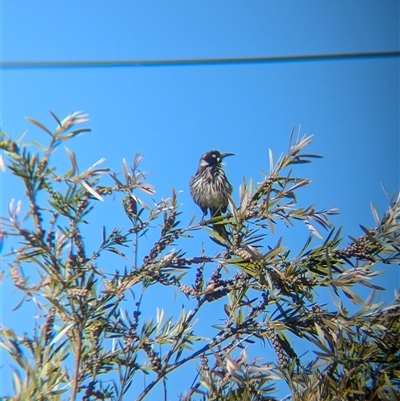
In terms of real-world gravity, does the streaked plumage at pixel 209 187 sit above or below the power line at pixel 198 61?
above

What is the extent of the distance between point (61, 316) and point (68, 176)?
1.03ft

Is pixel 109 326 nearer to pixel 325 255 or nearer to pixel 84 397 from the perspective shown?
pixel 84 397

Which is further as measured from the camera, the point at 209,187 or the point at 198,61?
the point at 209,187

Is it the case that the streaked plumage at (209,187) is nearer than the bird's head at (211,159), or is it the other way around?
the bird's head at (211,159)

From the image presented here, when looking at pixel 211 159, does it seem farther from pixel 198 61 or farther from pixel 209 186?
pixel 198 61

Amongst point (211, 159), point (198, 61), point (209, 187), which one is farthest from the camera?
point (209, 187)

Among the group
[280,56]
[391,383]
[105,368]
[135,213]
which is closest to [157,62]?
[280,56]

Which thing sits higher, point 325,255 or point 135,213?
point 135,213

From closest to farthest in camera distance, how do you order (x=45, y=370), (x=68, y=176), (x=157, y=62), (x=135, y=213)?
(x=45, y=370) < (x=68, y=176) < (x=135, y=213) < (x=157, y=62)

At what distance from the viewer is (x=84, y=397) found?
4.52 feet

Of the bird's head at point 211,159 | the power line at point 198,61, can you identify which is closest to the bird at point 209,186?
the bird's head at point 211,159

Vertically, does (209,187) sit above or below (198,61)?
above

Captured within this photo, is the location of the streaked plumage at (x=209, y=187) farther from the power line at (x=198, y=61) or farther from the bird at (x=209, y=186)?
the power line at (x=198, y=61)

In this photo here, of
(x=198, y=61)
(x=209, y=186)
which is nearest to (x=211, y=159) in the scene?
(x=209, y=186)
